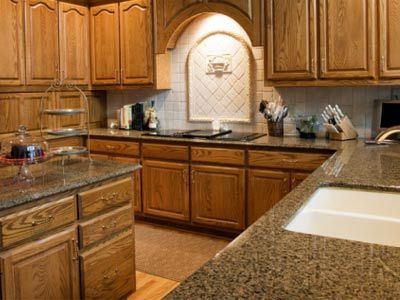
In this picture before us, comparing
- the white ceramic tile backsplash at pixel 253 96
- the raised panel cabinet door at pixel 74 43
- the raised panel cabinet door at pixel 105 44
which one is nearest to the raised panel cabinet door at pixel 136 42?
the raised panel cabinet door at pixel 105 44

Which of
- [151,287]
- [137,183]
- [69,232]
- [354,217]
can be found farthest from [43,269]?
[137,183]

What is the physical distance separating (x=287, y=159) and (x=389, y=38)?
115cm

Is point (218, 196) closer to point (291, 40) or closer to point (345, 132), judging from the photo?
point (345, 132)

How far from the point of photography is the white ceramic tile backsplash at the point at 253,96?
3.74 m

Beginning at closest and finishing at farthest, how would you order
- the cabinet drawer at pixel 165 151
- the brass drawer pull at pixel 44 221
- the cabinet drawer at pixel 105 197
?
the brass drawer pull at pixel 44 221 → the cabinet drawer at pixel 105 197 → the cabinet drawer at pixel 165 151

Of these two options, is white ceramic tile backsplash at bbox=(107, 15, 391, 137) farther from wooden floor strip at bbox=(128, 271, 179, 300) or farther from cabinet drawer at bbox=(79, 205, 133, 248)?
cabinet drawer at bbox=(79, 205, 133, 248)

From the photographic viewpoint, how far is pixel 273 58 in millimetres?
3650

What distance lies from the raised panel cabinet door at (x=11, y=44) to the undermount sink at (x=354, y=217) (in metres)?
3.23

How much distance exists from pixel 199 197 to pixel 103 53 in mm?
→ 1910

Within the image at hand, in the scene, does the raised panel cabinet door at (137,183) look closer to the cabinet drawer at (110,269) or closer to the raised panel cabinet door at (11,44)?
the raised panel cabinet door at (11,44)

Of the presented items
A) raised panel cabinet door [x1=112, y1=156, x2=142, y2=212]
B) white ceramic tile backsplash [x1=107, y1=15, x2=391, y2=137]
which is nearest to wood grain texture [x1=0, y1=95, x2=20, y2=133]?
raised panel cabinet door [x1=112, y1=156, x2=142, y2=212]

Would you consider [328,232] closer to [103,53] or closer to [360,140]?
[360,140]

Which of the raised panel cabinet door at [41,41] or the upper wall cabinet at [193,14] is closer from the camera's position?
the upper wall cabinet at [193,14]

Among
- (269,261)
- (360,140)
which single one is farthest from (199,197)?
(269,261)
